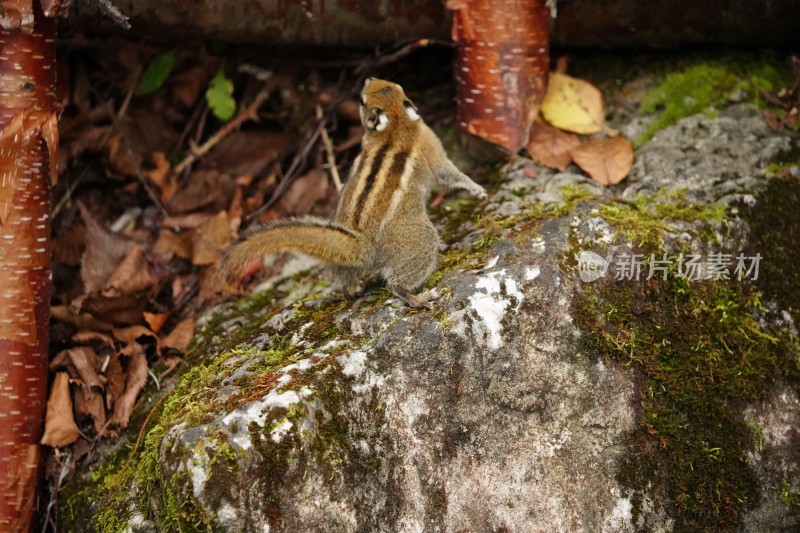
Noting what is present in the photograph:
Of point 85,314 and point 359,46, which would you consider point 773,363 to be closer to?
point 359,46

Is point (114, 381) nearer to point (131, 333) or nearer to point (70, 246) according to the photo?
point (131, 333)

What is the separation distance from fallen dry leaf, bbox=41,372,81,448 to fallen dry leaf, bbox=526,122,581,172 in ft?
9.64

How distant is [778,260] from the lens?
4.02 metres

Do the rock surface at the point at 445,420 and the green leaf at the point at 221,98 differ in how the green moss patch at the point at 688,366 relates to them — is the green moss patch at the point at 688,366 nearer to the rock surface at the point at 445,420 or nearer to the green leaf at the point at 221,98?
the rock surface at the point at 445,420

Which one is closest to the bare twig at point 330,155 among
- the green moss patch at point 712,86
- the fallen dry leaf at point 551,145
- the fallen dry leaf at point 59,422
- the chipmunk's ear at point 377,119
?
the chipmunk's ear at point 377,119

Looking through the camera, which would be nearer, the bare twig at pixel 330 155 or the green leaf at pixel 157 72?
the bare twig at pixel 330 155

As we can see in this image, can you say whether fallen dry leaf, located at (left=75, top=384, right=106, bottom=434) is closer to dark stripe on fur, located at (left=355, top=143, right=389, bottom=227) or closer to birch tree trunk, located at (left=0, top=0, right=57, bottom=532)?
birch tree trunk, located at (left=0, top=0, right=57, bottom=532)

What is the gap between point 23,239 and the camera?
3807 millimetres

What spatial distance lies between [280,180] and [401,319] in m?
2.19

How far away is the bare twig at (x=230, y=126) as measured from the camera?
217 inches

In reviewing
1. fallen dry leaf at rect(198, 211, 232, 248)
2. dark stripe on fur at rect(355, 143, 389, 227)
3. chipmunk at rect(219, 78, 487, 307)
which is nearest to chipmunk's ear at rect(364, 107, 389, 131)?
chipmunk at rect(219, 78, 487, 307)

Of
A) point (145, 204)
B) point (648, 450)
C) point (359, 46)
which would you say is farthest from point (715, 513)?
point (145, 204)

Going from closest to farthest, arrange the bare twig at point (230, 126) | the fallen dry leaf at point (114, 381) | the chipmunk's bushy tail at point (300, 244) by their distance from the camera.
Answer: the chipmunk's bushy tail at point (300, 244) → the fallen dry leaf at point (114, 381) → the bare twig at point (230, 126)

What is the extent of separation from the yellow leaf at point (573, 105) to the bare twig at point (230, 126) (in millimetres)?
2052
